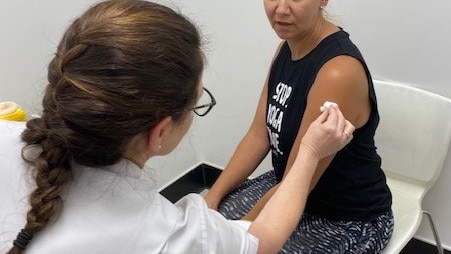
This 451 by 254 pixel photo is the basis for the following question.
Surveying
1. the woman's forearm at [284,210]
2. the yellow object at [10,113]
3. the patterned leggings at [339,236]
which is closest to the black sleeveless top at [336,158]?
the patterned leggings at [339,236]

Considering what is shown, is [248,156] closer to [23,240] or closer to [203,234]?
[203,234]

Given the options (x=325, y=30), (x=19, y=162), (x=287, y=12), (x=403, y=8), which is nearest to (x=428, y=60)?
(x=403, y=8)

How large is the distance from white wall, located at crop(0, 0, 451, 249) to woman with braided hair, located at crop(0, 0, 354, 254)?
423 millimetres

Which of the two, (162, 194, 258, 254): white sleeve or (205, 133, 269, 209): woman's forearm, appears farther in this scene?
(205, 133, 269, 209): woman's forearm

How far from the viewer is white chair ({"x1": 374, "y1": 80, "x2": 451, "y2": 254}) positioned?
1.36 m

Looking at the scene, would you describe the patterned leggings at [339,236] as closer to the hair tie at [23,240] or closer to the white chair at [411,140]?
the white chair at [411,140]

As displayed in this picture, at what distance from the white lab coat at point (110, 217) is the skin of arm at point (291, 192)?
0.13 m

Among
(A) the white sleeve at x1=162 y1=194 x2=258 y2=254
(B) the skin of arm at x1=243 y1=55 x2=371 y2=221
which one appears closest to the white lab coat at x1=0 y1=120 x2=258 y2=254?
(A) the white sleeve at x1=162 y1=194 x2=258 y2=254

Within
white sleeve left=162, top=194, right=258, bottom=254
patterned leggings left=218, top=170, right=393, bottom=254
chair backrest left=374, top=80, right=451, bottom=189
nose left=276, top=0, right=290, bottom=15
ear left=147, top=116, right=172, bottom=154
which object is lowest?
patterned leggings left=218, top=170, right=393, bottom=254

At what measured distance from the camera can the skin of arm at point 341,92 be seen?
40.4 inches

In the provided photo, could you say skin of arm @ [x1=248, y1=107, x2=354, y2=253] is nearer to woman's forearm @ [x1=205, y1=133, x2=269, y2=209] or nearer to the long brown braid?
the long brown braid

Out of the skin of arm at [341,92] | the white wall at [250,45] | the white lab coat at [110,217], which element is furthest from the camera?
the white wall at [250,45]

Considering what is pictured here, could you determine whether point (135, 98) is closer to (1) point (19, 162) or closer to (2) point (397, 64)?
(1) point (19, 162)

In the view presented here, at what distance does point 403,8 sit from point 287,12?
0.50 m
